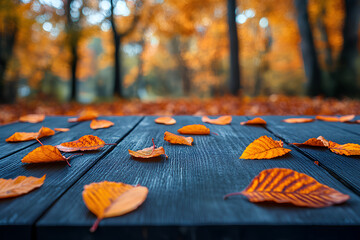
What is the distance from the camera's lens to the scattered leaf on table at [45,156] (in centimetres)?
69

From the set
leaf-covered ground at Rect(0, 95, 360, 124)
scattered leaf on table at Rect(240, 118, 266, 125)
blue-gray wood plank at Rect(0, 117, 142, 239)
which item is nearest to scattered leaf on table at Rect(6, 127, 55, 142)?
blue-gray wood plank at Rect(0, 117, 142, 239)

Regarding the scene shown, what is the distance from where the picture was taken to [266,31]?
60.4 feet

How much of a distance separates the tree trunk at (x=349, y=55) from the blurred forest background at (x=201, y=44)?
3cm

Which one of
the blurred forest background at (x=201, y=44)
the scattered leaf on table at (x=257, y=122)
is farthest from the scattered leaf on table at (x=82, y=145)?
the blurred forest background at (x=201, y=44)

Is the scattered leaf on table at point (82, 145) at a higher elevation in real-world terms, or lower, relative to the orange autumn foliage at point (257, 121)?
higher

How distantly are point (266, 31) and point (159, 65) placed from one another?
1115 centimetres

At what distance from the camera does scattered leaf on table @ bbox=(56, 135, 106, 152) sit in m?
0.83

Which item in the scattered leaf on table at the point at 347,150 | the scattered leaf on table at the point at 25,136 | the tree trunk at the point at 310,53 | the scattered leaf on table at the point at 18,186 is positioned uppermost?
the tree trunk at the point at 310,53

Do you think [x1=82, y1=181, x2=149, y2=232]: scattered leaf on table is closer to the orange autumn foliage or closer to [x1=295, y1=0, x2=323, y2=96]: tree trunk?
the orange autumn foliage

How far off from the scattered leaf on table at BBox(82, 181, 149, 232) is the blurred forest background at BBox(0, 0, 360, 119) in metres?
3.73

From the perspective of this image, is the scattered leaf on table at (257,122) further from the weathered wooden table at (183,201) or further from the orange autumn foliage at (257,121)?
the weathered wooden table at (183,201)

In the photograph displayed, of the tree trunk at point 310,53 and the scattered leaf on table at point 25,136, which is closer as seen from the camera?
the scattered leaf on table at point 25,136

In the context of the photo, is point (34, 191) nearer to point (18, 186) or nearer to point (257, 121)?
A: point (18, 186)

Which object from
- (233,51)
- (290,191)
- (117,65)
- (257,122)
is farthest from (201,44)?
(290,191)
